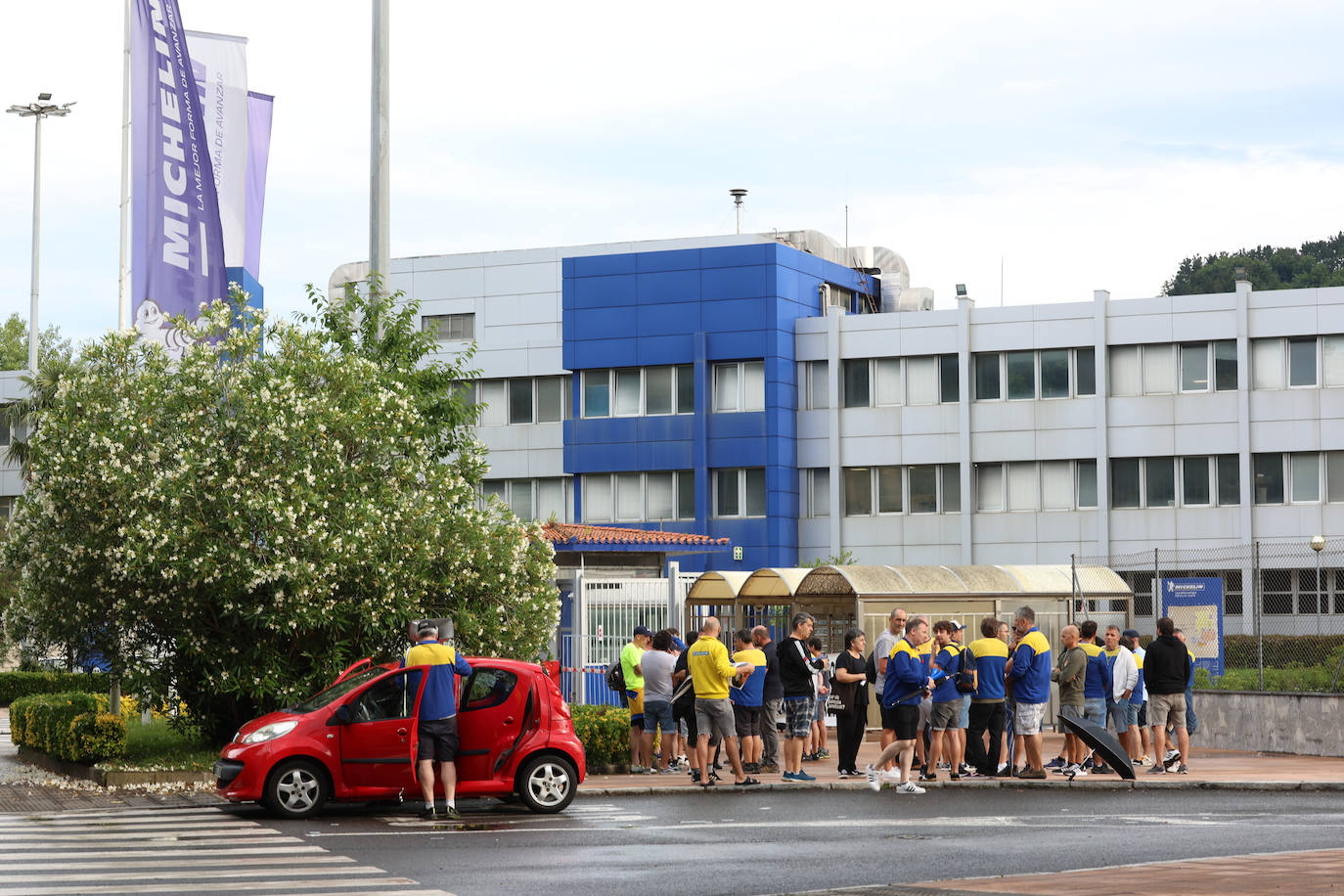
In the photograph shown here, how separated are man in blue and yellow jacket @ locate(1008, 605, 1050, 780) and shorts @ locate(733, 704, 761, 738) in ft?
9.07

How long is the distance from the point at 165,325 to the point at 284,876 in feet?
43.2

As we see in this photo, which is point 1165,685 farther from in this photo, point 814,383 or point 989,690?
point 814,383

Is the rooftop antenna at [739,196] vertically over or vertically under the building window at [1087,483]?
over

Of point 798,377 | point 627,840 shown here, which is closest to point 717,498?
point 798,377

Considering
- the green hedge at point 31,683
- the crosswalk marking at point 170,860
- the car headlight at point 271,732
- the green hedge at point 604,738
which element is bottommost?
the green hedge at point 31,683

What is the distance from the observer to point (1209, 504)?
165ft

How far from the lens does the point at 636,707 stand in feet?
65.9

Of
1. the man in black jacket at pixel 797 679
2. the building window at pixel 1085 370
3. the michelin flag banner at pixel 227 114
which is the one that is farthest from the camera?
the building window at pixel 1085 370

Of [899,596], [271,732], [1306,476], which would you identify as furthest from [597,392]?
[271,732]

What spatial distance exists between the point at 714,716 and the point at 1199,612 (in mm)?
10197

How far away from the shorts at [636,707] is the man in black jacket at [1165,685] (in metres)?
5.72

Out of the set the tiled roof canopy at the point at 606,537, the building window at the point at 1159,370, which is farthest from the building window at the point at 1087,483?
the tiled roof canopy at the point at 606,537

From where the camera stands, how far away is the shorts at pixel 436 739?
1519 cm

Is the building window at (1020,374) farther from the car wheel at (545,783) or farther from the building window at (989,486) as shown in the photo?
the car wheel at (545,783)
